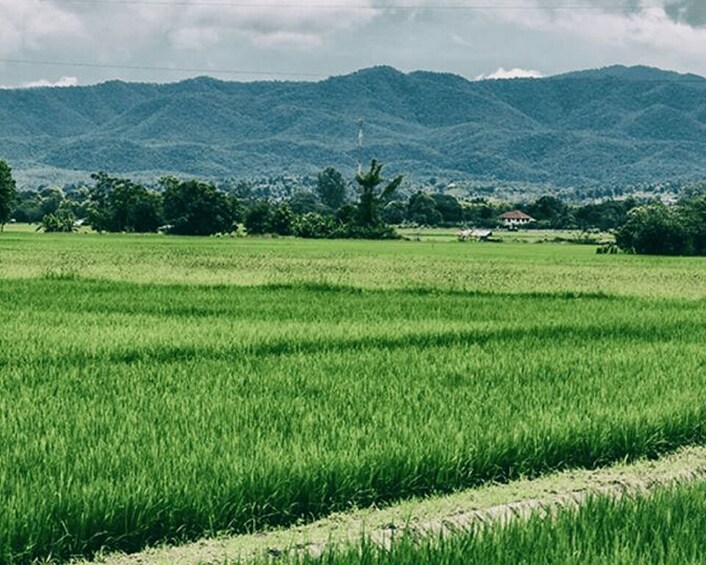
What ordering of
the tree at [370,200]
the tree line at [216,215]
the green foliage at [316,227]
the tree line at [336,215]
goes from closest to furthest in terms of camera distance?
the tree line at [336,215]
the green foliage at [316,227]
the tree at [370,200]
the tree line at [216,215]

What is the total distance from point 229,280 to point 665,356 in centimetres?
1734

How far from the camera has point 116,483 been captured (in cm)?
612

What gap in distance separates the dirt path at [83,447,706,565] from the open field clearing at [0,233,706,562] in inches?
7.6

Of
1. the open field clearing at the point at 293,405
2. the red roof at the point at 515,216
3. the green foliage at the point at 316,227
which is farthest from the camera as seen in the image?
the red roof at the point at 515,216

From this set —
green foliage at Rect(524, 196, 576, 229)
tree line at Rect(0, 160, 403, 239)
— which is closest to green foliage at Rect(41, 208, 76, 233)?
tree line at Rect(0, 160, 403, 239)

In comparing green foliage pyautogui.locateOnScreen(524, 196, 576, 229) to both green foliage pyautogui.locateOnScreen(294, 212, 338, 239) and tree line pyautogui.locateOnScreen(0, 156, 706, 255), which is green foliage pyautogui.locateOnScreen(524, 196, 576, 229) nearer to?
tree line pyautogui.locateOnScreen(0, 156, 706, 255)

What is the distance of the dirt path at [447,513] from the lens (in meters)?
5.70

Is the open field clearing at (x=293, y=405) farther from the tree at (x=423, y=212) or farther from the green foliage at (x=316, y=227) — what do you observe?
the tree at (x=423, y=212)

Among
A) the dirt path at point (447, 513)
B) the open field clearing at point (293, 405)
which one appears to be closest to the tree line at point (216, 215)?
the open field clearing at point (293, 405)

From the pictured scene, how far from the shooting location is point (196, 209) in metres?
85.9

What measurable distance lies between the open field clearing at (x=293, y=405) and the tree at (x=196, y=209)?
63227mm

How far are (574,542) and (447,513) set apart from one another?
1748 mm

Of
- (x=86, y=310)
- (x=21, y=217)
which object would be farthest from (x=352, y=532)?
(x=21, y=217)

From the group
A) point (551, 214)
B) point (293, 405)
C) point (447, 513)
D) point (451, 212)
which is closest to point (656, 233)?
point (293, 405)
